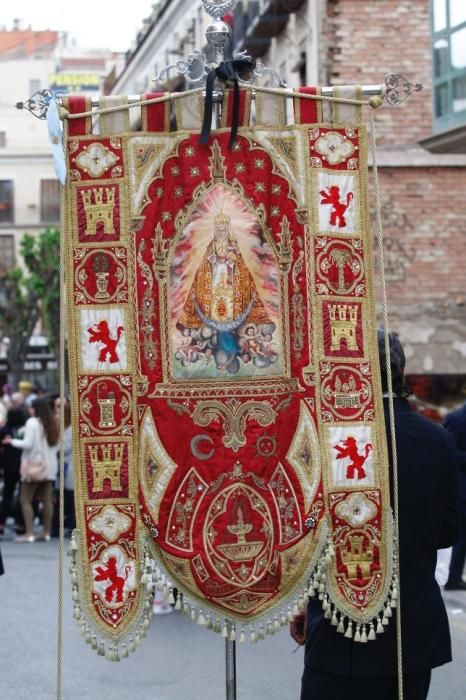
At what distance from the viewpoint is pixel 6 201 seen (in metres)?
73.2

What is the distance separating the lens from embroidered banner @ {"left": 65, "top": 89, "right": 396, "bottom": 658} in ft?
17.7

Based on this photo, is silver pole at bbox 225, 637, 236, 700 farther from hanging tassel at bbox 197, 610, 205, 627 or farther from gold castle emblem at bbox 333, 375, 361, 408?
gold castle emblem at bbox 333, 375, 361, 408

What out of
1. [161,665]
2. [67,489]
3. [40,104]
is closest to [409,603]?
[40,104]

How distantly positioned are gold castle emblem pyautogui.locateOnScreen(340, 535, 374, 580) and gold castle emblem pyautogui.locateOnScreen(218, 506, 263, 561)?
1.02ft

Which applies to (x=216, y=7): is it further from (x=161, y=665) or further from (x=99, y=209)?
(x=161, y=665)

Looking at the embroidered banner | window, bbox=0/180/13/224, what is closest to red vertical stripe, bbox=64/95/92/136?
the embroidered banner

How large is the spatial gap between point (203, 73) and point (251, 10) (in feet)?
87.5

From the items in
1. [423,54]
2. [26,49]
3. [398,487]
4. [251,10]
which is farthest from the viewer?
[26,49]

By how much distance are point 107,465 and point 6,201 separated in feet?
226

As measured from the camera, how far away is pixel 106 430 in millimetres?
5426

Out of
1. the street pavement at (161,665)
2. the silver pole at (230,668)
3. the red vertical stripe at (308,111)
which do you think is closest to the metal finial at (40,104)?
the red vertical stripe at (308,111)

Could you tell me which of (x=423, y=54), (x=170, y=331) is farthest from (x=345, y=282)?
(x=423, y=54)

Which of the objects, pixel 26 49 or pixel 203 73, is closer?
pixel 203 73

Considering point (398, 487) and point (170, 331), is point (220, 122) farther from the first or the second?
point (398, 487)
